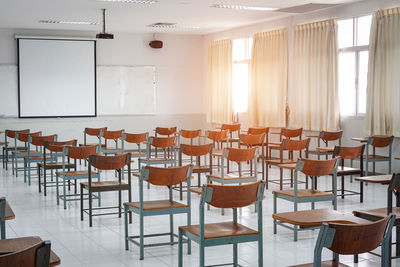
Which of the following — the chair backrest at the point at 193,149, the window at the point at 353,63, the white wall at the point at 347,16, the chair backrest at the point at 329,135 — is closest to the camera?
the chair backrest at the point at 193,149

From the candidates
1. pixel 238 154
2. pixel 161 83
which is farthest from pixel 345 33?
pixel 161 83

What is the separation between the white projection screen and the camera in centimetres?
1355

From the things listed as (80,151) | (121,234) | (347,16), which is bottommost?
(121,234)

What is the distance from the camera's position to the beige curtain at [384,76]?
8.94 m

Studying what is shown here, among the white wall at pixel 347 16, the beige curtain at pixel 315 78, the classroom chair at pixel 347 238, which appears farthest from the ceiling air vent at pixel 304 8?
the classroom chair at pixel 347 238

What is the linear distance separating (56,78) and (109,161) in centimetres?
866

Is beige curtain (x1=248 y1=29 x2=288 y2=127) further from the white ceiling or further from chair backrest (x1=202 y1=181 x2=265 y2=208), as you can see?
chair backrest (x1=202 y1=181 x2=265 y2=208)

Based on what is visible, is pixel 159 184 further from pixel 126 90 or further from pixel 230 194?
pixel 126 90

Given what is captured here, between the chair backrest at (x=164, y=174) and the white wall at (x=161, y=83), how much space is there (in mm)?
9831

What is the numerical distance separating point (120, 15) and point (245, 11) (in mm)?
2653

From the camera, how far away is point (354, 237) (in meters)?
2.62

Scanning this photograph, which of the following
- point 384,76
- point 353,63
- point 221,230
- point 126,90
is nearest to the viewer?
point 221,230

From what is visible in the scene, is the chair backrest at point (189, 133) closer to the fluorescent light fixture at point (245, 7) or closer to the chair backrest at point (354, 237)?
the fluorescent light fixture at point (245, 7)

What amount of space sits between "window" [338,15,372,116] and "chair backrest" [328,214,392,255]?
7.59 metres
